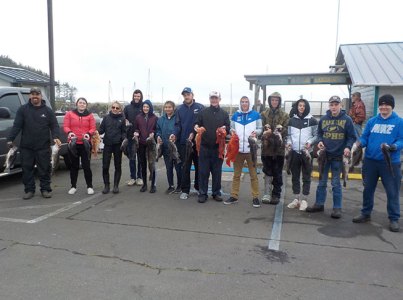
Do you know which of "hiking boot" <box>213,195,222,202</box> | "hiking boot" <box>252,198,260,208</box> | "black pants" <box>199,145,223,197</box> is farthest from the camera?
"hiking boot" <box>213,195,222,202</box>

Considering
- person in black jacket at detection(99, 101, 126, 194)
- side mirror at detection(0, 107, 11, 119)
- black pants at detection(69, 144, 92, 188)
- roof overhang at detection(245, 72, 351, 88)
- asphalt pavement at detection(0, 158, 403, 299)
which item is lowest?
asphalt pavement at detection(0, 158, 403, 299)

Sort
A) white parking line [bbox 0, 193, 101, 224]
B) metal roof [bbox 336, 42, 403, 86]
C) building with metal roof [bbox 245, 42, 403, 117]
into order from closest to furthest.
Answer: white parking line [bbox 0, 193, 101, 224]
metal roof [bbox 336, 42, 403, 86]
building with metal roof [bbox 245, 42, 403, 117]

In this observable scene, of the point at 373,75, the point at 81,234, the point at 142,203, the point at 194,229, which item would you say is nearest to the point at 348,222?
the point at 194,229

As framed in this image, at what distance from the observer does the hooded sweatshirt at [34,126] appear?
263 inches

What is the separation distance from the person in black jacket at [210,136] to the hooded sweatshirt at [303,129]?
1.22 meters

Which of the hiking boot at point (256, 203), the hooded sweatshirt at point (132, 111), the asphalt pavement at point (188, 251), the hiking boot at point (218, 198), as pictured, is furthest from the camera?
the hooded sweatshirt at point (132, 111)

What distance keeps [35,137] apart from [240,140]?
12.8 feet

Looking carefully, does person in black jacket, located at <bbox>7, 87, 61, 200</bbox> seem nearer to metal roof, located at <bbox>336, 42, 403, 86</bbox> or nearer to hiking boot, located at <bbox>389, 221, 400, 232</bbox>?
hiking boot, located at <bbox>389, 221, 400, 232</bbox>

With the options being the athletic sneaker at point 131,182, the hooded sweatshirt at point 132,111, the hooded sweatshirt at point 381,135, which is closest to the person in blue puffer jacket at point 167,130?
the hooded sweatshirt at point 132,111

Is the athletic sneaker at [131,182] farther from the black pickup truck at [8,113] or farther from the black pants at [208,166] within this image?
the black pickup truck at [8,113]

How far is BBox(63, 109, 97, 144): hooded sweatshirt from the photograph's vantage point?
6992 millimetres

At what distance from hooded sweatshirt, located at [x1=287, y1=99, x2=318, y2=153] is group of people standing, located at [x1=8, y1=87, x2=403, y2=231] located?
0.7 inches

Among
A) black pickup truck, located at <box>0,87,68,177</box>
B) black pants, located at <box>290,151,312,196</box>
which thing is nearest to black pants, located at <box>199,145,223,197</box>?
black pants, located at <box>290,151,312,196</box>

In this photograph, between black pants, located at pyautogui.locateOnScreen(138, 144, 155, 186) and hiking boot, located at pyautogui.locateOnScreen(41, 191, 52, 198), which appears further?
black pants, located at pyautogui.locateOnScreen(138, 144, 155, 186)
